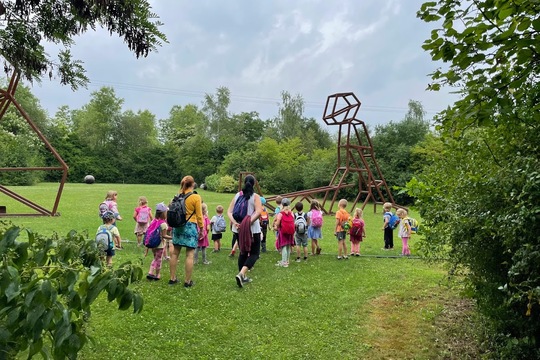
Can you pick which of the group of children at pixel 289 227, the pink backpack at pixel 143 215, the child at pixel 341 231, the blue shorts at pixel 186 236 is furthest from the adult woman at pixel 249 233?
the pink backpack at pixel 143 215

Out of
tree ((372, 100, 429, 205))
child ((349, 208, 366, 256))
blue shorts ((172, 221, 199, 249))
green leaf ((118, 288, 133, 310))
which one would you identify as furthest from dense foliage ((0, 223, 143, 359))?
tree ((372, 100, 429, 205))

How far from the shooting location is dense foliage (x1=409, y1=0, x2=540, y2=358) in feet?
9.63

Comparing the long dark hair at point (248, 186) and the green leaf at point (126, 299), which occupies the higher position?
the long dark hair at point (248, 186)

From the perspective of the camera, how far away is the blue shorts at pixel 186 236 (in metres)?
5.91

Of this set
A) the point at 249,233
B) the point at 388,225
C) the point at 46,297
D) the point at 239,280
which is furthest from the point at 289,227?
the point at 46,297

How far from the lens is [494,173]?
149 inches

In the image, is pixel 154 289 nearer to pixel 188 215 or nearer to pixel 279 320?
pixel 188 215

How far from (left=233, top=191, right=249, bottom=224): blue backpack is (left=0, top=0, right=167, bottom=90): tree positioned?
433 cm

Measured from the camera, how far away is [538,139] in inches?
141

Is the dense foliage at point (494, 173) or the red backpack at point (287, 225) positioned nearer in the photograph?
the dense foliage at point (494, 173)

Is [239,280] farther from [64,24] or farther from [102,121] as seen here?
[102,121]

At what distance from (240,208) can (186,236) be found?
1004mm

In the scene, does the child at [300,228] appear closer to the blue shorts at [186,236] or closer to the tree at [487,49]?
the blue shorts at [186,236]

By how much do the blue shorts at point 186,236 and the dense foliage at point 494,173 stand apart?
306 cm
